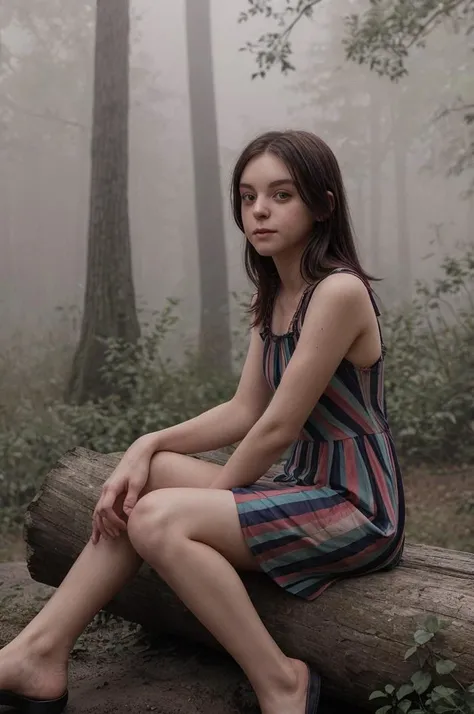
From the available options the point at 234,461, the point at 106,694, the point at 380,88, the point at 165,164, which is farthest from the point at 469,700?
the point at 380,88

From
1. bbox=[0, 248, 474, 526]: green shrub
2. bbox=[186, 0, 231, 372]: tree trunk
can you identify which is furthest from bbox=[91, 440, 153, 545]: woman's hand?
bbox=[186, 0, 231, 372]: tree trunk

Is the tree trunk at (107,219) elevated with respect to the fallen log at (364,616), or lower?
elevated

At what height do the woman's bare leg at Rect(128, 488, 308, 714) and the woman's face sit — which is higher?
the woman's face

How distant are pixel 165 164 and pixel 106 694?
18.5ft

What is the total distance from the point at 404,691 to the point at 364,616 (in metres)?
0.20

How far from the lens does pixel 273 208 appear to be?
211 centimetres

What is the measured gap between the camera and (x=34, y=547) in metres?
2.76

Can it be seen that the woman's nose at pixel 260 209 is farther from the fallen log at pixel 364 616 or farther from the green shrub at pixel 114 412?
the green shrub at pixel 114 412

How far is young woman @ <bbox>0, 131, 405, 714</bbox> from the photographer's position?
2.01 meters

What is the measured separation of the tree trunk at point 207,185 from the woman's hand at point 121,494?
452cm

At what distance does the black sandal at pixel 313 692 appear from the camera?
6.61 feet

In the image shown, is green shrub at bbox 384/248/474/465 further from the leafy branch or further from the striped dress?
the striped dress

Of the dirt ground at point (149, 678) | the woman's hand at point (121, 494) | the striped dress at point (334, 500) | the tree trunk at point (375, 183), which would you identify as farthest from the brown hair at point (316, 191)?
the tree trunk at point (375, 183)

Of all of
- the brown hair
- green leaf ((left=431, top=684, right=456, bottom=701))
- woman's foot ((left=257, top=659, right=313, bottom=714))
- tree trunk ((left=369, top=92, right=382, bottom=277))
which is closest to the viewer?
green leaf ((left=431, top=684, right=456, bottom=701))
